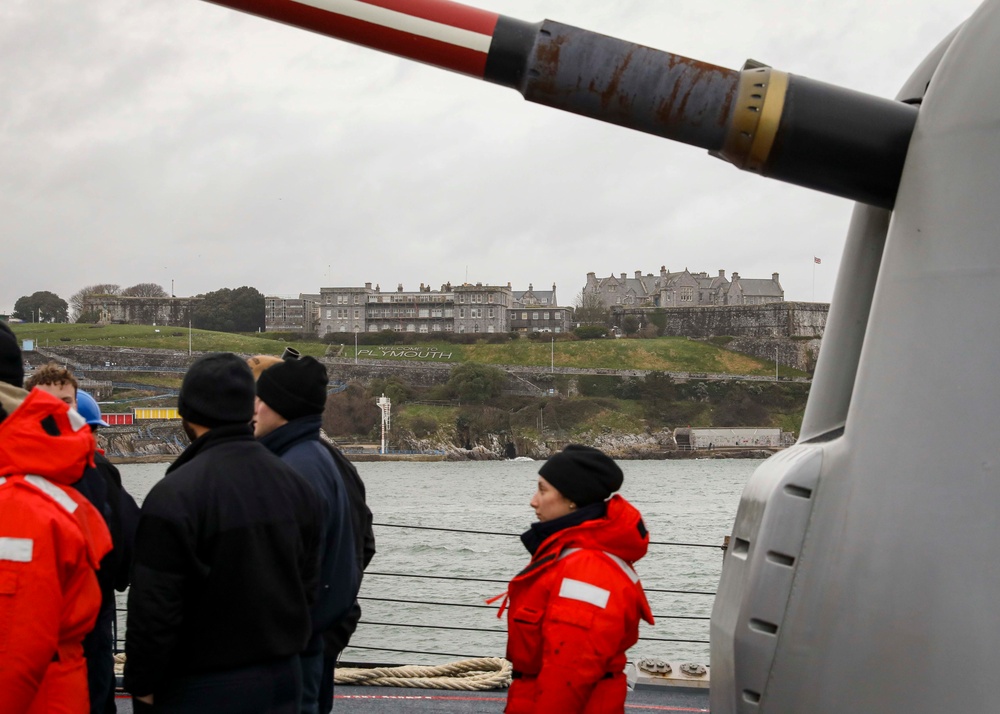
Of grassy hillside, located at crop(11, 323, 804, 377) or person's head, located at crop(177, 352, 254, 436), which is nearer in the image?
person's head, located at crop(177, 352, 254, 436)

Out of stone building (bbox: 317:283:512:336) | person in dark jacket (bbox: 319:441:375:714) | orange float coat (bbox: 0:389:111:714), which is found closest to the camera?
orange float coat (bbox: 0:389:111:714)

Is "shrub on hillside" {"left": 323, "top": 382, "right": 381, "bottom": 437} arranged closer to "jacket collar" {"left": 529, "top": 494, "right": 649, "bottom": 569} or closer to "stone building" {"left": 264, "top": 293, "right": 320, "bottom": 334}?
"stone building" {"left": 264, "top": 293, "right": 320, "bottom": 334}

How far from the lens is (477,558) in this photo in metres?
29.5

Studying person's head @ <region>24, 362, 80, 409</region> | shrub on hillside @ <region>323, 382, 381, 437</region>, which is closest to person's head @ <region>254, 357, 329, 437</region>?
person's head @ <region>24, 362, 80, 409</region>

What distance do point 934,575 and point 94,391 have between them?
10566 centimetres

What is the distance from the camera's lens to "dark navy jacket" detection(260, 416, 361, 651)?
11.0 feet

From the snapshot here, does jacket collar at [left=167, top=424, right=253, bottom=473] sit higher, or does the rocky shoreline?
jacket collar at [left=167, top=424, right=253, bottom=473]

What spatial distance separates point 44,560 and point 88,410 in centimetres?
180

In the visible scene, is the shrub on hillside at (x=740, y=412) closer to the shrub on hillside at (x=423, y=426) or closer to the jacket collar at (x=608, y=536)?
the shrub on hillside at (x=423, y=426)

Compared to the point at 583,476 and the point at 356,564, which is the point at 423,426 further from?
the point at 583,476

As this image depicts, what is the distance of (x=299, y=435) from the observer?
3414 millimetres

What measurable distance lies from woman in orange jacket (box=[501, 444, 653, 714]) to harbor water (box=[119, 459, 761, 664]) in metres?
1.64

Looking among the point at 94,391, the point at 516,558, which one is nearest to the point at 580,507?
the point at 516,558

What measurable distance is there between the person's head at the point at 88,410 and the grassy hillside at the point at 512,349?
4147 inches
